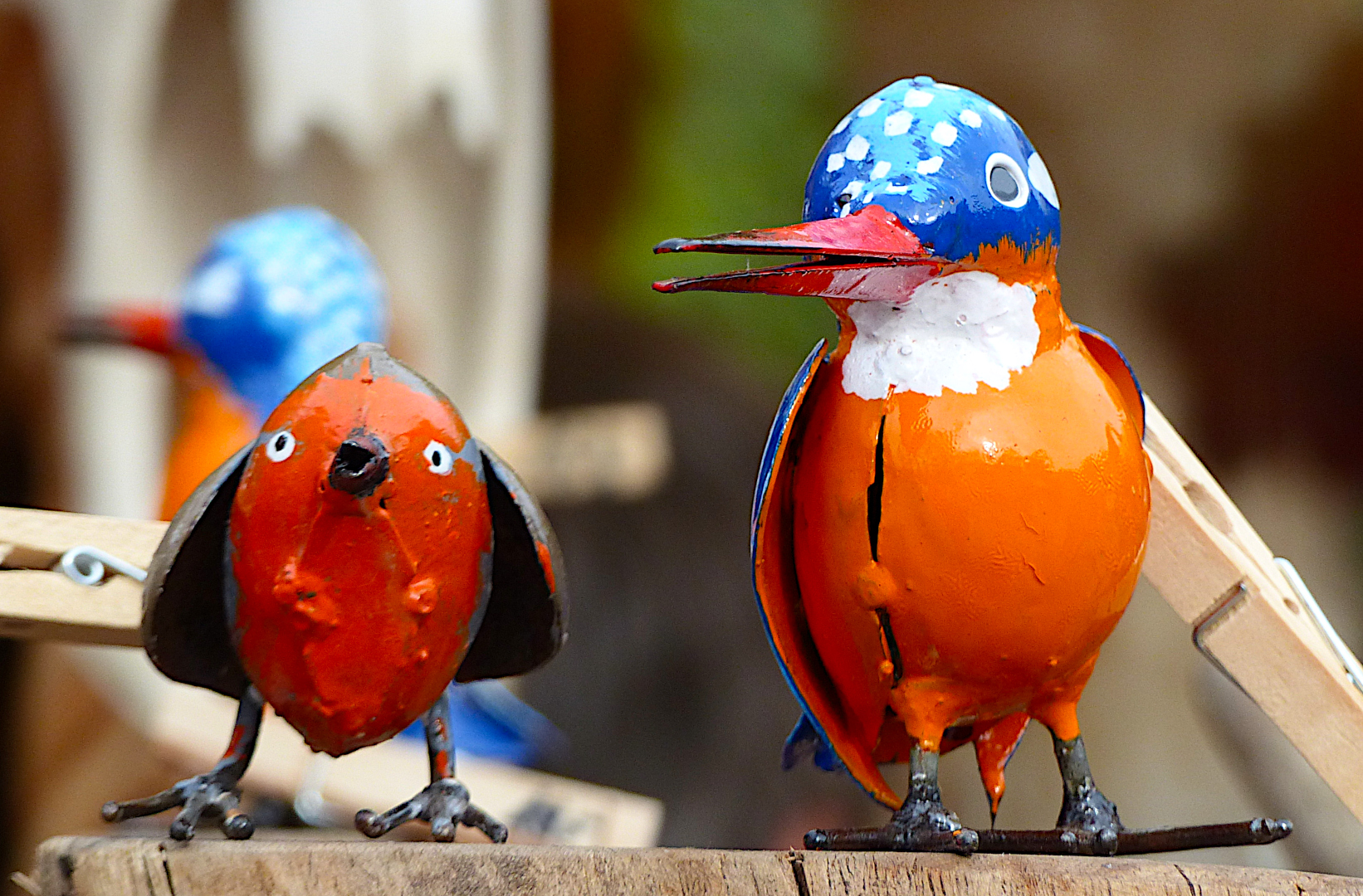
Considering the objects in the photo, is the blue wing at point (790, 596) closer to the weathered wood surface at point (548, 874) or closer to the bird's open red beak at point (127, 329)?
the weathered wood surface at point (548, 874)

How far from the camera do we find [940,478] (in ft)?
2.60

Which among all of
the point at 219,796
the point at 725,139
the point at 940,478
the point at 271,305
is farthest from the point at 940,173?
the point at 725,139

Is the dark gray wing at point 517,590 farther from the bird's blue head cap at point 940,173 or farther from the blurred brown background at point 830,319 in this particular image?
the blurred brown background at point 830,319

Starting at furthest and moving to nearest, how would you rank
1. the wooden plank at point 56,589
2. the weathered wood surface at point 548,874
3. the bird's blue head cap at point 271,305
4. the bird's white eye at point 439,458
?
the bird's blue head cap at point 271,305
the wooden plank at point 56,589
the bird's white eye at point 439,458
the weathered wood surface at point 548,874

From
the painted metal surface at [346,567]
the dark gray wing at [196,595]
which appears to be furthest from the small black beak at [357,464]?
the dark gray wing at [196,595]

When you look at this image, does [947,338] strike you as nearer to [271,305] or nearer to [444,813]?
[444,813]

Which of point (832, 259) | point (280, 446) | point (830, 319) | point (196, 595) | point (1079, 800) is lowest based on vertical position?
point (830, 319)

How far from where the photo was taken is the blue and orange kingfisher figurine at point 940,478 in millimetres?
787

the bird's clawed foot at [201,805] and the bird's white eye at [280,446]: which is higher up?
the bird's white eye at [280,446]

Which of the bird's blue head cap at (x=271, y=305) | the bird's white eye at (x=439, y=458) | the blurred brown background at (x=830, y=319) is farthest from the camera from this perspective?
the blurred brown background at (x=830, y=319)

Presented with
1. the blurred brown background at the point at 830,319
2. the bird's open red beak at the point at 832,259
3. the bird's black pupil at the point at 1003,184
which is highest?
the bird's black pupil at the point at 1003,184

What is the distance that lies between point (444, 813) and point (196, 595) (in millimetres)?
211

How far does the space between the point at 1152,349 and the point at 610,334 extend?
3.28 feet

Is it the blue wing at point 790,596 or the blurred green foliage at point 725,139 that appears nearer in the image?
the blue wing at point 790,596
